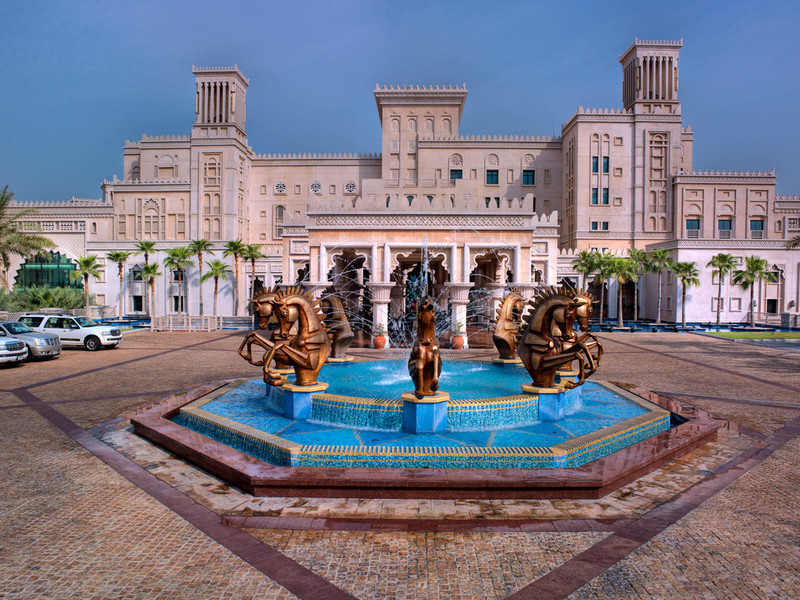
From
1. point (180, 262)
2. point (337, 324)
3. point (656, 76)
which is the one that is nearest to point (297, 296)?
point (337, 324)

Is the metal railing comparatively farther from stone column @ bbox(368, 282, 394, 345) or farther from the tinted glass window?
stone column @ bbox(368, 282, 394, 345)

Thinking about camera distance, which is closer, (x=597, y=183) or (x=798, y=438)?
(x=798, y=438)

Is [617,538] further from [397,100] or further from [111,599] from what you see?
[397,100]

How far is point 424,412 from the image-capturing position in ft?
26.8

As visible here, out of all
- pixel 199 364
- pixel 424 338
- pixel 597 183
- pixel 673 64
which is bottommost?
pixel 199 364

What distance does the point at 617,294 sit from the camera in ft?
137

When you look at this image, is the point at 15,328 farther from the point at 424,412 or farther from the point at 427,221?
the point at 424,412

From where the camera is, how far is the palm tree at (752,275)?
1359 inches

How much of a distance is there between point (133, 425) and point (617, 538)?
815 centimetres

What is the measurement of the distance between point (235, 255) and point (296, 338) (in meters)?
33.5

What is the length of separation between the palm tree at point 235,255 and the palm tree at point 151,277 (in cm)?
554

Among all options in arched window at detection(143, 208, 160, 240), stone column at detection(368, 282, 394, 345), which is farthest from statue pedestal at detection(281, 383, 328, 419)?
arched window at detection(143, 208, 160, 240)

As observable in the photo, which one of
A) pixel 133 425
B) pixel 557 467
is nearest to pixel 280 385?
pixel 133 425

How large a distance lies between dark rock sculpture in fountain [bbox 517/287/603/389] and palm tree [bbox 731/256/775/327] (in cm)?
3118
